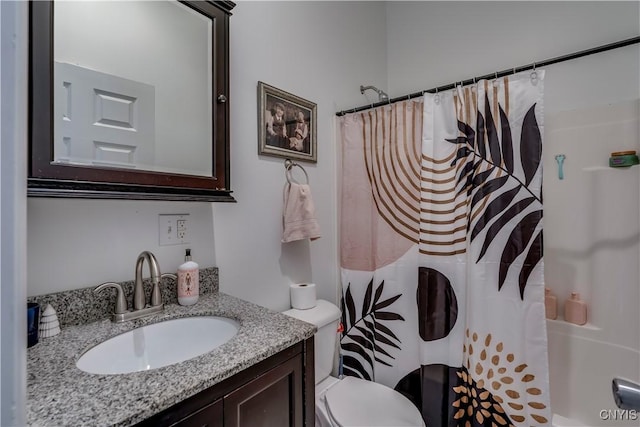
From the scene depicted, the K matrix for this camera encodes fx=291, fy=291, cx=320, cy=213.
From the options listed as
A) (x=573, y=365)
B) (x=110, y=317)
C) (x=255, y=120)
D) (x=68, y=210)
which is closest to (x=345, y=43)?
(x=255, y=120)

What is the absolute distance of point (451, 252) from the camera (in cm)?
135

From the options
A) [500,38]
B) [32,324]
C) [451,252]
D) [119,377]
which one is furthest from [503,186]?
[32,324]

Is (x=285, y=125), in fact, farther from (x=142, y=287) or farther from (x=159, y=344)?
(x=159, y=344)

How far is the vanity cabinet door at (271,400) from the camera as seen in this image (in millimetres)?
674

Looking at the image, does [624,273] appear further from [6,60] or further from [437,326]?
[6,60]

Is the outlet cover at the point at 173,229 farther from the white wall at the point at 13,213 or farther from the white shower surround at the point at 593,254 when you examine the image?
the white shower surround at the point at 593,254

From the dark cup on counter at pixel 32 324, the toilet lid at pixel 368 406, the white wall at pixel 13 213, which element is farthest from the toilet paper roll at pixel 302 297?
the white wall at pixel 13 213

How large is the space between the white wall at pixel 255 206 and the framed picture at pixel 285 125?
44 mm

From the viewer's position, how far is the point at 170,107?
41.5 inches

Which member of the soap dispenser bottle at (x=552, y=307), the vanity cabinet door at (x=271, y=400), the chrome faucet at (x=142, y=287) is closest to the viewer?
the vanity cabinet door at (x=271, y=400)

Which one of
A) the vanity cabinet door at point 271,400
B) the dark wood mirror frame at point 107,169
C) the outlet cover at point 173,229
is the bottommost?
the vanity cabinet door at point 271,400

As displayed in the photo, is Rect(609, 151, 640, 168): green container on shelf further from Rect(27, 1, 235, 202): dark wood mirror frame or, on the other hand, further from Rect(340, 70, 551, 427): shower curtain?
Rect(27, 1, 235, 202): dark wood mirror frame

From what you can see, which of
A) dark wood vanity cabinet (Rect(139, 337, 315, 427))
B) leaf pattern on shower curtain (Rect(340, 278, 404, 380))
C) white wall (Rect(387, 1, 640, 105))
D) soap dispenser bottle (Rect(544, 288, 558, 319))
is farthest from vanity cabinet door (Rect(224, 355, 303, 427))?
white wall (Rect(387, 1, 640, 105))

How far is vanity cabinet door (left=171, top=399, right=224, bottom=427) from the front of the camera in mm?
583
